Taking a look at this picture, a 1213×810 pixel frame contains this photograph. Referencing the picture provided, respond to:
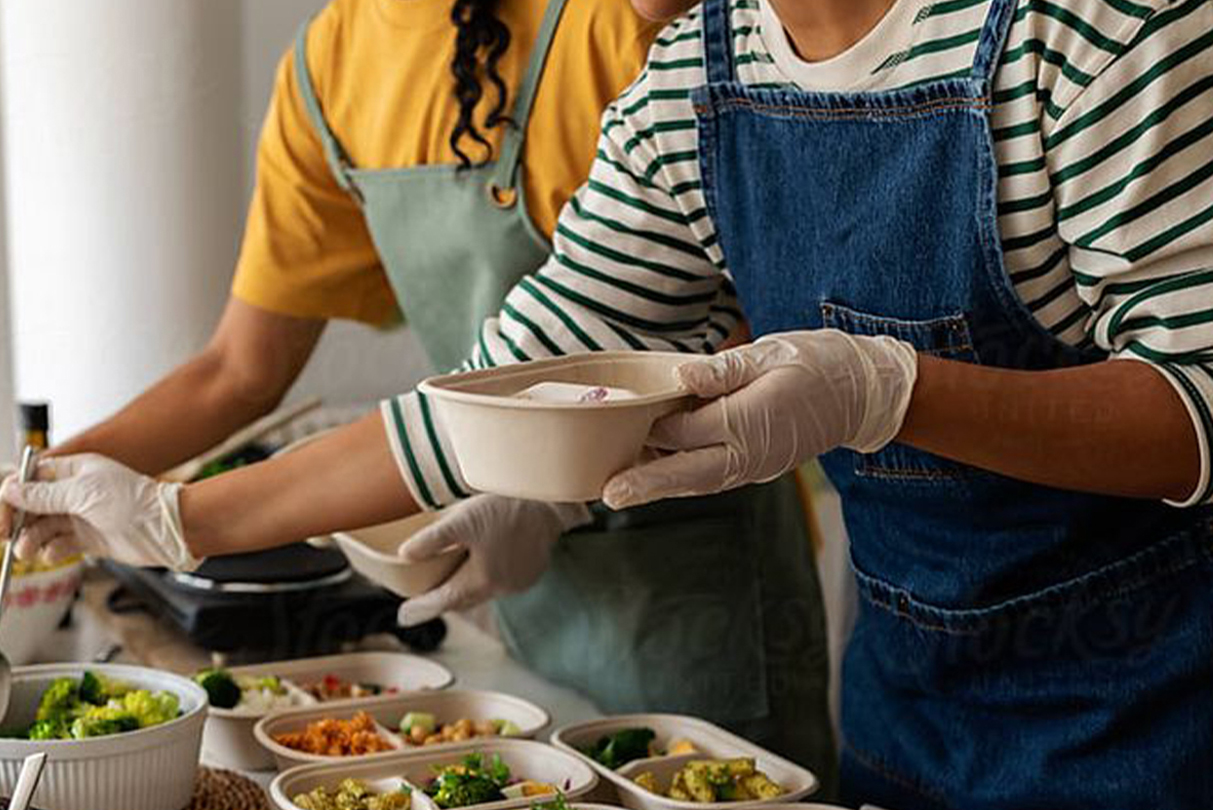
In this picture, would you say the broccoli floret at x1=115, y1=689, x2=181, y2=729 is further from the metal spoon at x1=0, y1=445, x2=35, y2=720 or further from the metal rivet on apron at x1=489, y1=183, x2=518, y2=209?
the metal rivet on apron at x1=489, y1=183, x2=518, y2=209

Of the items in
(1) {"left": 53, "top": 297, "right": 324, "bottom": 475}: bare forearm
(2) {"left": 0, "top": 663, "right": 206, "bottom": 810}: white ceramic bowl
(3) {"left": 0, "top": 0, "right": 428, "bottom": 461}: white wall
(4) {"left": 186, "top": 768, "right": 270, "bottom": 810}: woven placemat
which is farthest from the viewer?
(3) {"left": 0, "top": 0, "right": 428, "bottom": 461}: white wall

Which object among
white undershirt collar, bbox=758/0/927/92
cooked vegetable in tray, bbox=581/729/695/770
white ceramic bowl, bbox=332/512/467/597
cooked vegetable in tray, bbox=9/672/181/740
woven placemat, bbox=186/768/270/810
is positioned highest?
white undershirt collar, bbox=758/0/927/92

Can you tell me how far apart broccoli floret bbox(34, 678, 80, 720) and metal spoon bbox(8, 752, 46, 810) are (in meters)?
0.16

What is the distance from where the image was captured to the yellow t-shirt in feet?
5.20

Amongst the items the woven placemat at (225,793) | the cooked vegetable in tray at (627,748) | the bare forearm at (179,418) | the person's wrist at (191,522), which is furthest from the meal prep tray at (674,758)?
the bare forearm at (179,418)

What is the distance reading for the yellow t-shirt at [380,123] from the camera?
158 cm

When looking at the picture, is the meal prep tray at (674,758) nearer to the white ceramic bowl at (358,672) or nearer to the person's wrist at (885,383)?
the white ceramic bowl at (358,672)

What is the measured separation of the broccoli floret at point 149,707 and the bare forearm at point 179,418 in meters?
0.46

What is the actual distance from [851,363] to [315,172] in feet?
2.95

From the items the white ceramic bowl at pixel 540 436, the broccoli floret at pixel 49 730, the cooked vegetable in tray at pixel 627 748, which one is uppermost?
the white ceramic bowl at pixel 540 436

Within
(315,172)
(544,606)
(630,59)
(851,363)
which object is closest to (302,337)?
(315,172)

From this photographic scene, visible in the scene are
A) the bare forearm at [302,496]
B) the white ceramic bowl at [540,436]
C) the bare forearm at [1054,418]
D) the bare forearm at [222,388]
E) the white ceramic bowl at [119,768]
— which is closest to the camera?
the white ceramic bowl at [540,436]

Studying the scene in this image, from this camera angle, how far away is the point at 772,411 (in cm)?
102

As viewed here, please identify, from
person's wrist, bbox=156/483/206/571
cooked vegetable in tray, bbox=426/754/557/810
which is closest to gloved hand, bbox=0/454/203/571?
person's wrist, bbox=156/483/206/571
